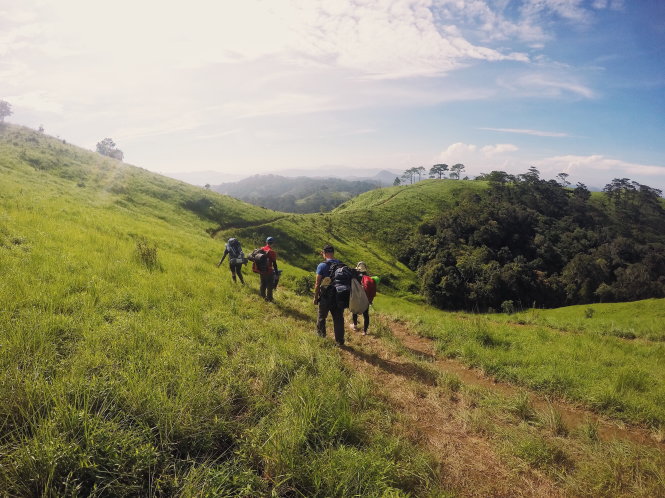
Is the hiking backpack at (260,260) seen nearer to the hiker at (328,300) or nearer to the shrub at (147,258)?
the hiker at (328,300)

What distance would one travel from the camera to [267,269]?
11.0 meters

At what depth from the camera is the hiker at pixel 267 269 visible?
431 inches

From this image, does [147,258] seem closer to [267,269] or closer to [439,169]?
[267,269]

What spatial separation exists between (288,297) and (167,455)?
9.57 m

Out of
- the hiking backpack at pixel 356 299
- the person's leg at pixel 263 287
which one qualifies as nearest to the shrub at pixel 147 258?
the person's leg at pixel 263 287

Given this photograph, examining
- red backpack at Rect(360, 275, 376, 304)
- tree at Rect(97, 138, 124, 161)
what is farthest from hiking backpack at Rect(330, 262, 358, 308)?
tree at Rect(97, 138, 124, 161)

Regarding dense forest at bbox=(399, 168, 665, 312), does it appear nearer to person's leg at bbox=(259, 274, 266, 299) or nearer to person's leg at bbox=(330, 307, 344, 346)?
person's leg at bbox=(259, 274, 266, 299)

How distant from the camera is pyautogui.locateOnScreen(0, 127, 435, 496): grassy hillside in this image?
276 cm

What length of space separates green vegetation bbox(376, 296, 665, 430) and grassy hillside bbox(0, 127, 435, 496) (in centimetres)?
386

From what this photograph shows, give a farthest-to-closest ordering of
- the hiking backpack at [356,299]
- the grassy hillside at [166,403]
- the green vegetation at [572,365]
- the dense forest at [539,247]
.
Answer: the dense forest at [539,247], the hiking backpack at [356,299], the green vegetation at [572,365], the grassy hillside at [166,403]

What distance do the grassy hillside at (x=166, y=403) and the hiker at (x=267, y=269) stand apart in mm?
3035

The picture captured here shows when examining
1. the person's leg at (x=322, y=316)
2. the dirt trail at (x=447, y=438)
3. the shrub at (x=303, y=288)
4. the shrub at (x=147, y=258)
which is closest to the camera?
the dirt trail at (x=447, y=438)

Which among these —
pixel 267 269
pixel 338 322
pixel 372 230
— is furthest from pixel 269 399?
pixel 372 230

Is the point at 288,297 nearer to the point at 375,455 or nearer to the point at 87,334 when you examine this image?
the point at 87,334
